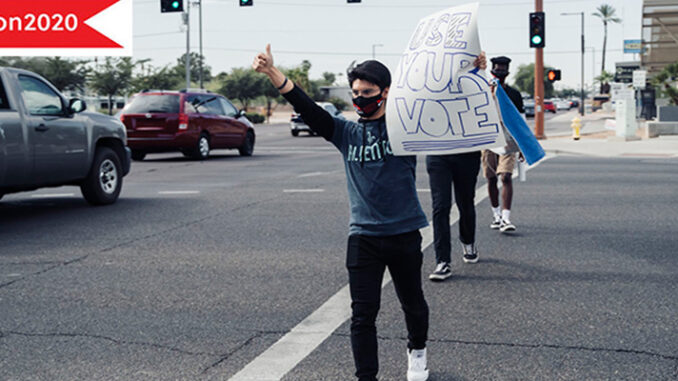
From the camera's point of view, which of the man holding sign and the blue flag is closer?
the man holding sign

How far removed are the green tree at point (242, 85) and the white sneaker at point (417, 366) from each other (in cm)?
8650

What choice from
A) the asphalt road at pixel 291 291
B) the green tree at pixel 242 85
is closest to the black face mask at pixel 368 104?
the asphalt road at pixel 291 291

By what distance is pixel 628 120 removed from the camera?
29297 millimetres

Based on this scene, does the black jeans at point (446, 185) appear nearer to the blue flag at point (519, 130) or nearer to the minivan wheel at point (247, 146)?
the blue flag at point (519, 130)

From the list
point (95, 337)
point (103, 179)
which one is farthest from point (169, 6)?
point (95, 337)

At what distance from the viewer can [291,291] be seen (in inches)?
262

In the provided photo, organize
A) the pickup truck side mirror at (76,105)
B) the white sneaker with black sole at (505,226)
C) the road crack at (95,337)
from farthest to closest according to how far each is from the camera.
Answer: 1. the pickup truck side mirror at (76,105)
2. the white sneaker with black sole at (505,226)
3. the road crack at (95,337)

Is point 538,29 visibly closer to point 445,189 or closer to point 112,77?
point 445,189

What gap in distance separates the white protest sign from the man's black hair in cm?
7

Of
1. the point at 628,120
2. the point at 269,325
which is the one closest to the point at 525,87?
the point at 628,120

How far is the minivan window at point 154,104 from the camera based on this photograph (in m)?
21.5

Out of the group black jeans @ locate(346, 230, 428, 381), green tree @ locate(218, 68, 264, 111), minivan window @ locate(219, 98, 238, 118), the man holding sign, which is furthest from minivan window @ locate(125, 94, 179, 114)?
green tree @ locate(218, 68, 264, 111)

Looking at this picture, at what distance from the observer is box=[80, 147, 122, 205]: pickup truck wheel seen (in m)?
12.1

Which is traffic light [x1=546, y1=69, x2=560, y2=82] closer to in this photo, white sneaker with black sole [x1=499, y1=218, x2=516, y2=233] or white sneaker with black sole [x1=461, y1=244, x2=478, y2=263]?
white sneaker with black sole [x1=499, y1=218, x2=516, y2=233]
